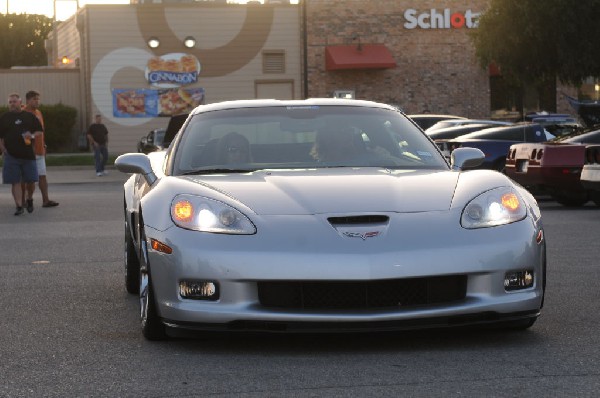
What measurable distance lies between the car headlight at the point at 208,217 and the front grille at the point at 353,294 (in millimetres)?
322

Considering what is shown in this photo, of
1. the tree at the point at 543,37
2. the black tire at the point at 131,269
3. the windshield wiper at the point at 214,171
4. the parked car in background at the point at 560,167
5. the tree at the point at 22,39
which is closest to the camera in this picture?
the windshield wiper at the point at 214,171

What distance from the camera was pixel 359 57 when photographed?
157 ft

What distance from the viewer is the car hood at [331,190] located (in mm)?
6555

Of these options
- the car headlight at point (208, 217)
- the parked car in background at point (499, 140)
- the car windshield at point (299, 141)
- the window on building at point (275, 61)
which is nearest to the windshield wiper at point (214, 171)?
the car windshield at point (299, 141)

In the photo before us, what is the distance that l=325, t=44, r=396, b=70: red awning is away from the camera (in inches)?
1864

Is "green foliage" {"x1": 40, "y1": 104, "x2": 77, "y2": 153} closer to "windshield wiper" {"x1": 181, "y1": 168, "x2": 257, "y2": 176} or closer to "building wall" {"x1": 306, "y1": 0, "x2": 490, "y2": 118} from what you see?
"building wall" {"x1": 306, "y1": 0, "x2": 490, "y2": 118}

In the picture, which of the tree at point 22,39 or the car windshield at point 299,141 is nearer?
the car windshield at point 299,141

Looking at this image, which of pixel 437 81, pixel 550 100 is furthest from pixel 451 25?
pixel 550 100

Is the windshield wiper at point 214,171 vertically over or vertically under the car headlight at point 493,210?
over

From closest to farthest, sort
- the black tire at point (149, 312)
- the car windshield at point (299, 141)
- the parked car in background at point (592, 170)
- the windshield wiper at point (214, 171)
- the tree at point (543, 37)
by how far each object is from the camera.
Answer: the black tire at point (149, 312) < the windshield wiper at point (214, 171) < the car windshield at point (299, 141) < the parked car in background at point (592, 170) < the tree at point (543, 37)

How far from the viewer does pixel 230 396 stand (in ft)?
17.7

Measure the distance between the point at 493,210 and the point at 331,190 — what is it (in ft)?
2.74

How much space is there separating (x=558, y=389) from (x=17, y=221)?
1281 cm

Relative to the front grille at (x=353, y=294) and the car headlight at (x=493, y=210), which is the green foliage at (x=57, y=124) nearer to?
the car headlight at (x=493, y=210)
